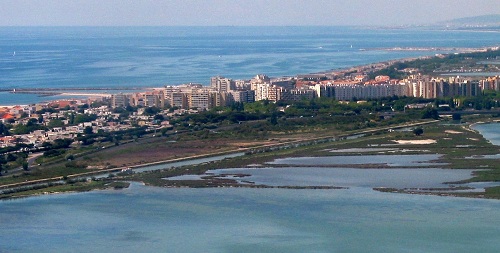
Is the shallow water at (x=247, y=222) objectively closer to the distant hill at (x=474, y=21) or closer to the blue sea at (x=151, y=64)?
the blue sea at (x=151, y=64)

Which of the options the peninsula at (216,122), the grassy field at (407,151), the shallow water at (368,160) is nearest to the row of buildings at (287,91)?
the peninsula at (216,122)

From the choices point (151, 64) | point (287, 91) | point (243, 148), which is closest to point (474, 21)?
point (151, 64)

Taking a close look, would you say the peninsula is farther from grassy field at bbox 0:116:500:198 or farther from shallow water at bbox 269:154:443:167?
shallow water at bbox 269:154:443:167

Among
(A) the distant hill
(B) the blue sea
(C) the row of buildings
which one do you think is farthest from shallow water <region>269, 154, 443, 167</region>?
(A) the distant hill

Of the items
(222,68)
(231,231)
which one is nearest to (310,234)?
(231,231)

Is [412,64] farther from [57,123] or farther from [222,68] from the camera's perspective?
[57,123]
